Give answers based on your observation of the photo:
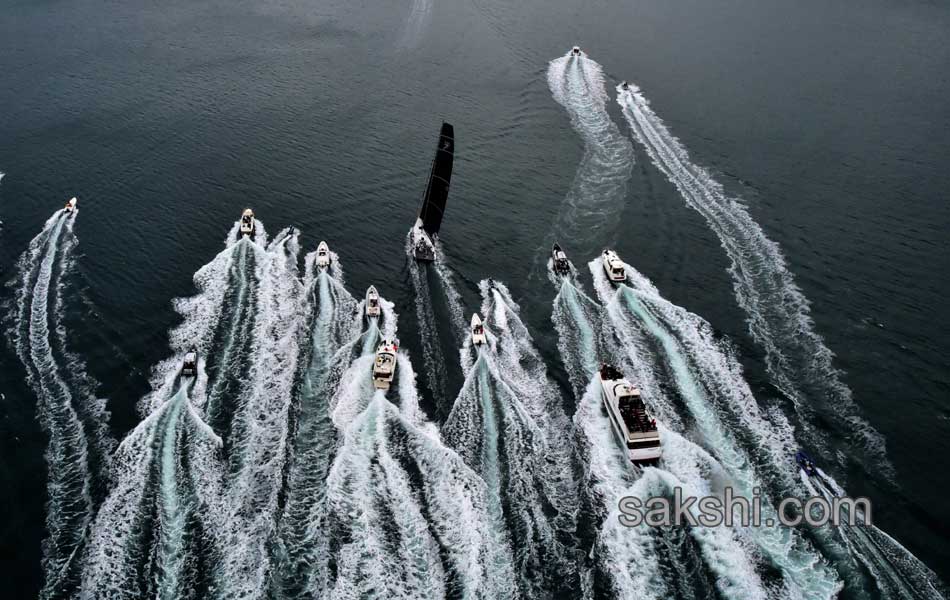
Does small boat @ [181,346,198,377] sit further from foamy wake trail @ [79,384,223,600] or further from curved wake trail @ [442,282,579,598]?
curved wake trail @ [442,282,579,598]

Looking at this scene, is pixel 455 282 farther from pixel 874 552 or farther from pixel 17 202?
pixel 17 202

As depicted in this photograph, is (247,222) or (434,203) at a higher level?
(247,222)

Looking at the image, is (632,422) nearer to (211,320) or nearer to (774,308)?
(774,308)

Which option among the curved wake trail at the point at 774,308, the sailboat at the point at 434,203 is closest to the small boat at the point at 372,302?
the sailboat at the point at 434,203

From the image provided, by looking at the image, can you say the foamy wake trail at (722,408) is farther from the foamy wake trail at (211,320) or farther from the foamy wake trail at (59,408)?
the foamy wake trail at (59,408)

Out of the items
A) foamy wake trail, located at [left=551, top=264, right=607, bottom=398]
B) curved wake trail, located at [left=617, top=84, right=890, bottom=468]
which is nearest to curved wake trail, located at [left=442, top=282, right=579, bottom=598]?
foamy wake trail, located at [left=551, top=264, right=607, bottom=398]

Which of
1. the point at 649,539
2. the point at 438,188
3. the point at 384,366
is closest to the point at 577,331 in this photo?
the point at 384,366
